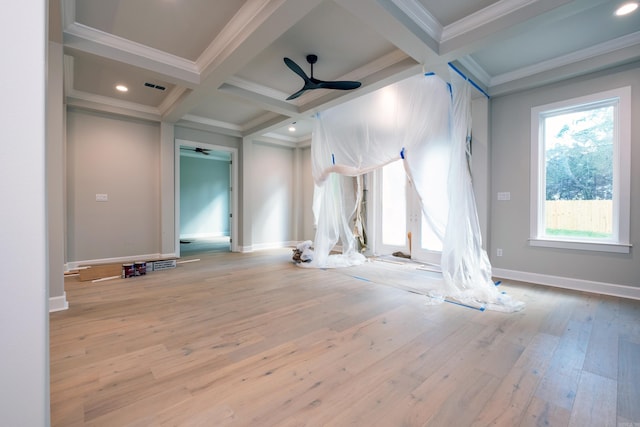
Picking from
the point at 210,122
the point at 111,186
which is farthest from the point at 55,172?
the point at 210,122

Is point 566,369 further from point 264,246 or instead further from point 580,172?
point 264,246

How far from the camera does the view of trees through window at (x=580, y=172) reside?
10.7 ft

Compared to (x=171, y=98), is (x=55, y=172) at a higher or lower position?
lower

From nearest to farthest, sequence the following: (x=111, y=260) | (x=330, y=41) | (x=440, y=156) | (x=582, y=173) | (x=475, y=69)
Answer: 1. (x=330, y=41)
2. (x=440, y=156)
3. (x=582, y=173)
4. (x=475, y=69)
5. (x=111, y=260)

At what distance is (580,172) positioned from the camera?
3432 millimetres

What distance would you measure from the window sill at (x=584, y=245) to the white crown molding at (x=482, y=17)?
9.00 ft

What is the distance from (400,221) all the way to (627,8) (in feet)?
12.2

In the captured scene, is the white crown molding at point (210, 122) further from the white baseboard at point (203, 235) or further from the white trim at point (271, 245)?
the white baseboard at point (203, 235)

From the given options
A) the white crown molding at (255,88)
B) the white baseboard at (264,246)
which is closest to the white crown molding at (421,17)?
the white crown molding at (255,88)

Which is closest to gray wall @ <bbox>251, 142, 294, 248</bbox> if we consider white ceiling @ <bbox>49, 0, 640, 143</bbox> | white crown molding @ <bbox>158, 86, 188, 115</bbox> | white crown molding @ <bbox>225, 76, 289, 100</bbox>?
white crown molding @ <bbox>158, 86, 188, 115</bbox>

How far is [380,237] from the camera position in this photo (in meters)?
5.72

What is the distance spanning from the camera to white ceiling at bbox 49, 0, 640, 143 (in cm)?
248

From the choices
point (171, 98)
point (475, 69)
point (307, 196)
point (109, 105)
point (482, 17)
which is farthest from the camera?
point (307, 196)

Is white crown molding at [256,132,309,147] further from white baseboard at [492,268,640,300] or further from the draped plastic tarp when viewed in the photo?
white baseboard at [492,268,640,300]
